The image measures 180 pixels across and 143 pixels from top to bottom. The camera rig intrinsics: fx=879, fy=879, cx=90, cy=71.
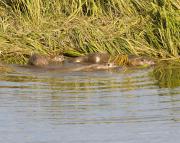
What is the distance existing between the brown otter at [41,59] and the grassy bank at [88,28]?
0.31m

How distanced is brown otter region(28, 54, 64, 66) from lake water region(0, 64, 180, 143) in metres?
0.18

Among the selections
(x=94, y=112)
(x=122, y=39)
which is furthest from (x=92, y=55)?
(x=94, y=112)

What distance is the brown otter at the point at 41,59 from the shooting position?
13195 millimetres

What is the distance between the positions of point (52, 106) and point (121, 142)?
1978 millimetres

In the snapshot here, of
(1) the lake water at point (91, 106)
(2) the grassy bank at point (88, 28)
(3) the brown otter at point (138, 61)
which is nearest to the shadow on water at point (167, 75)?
→ (1) the lake water at point (91, 106)

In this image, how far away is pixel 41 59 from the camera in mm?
13352

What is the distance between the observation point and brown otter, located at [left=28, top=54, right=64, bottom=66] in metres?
13.2

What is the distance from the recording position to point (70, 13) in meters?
14.7

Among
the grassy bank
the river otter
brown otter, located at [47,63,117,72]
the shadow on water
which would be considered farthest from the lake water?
the grassy bank

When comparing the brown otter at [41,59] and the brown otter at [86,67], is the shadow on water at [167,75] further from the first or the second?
the brown otter at [41,59]

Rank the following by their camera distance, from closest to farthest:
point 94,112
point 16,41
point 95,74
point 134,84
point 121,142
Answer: point 121,142
point 94,112
point 134,84
point 95,74
point 16,41

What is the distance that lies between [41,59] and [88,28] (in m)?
1.23

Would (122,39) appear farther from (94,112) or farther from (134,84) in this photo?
(94,112)

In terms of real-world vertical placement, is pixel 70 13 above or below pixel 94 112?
above
